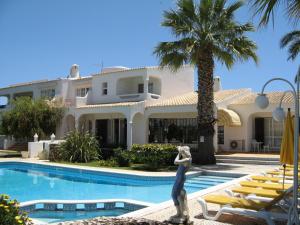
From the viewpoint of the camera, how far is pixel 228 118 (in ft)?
106

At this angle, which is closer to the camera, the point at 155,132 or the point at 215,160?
the point at 215,160

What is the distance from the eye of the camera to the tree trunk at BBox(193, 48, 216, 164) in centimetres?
2719

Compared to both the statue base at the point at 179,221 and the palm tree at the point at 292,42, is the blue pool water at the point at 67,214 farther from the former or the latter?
the palm tree at the point at 292,42

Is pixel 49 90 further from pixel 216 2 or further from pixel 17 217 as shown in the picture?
pixel 17 217

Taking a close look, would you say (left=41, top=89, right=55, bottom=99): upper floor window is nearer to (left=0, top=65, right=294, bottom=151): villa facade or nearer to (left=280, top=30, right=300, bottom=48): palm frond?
(left=0, top=65, right=294, bottom=151): villa facade

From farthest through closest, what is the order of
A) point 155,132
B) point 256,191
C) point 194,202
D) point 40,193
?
point 155,132, point 40,193, point 194,202, point 256,191

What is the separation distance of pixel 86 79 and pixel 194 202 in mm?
34009

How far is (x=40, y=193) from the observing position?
63.4ft

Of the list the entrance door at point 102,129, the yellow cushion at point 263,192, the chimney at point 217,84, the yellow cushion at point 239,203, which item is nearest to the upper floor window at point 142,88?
the entrance door at point 102,129

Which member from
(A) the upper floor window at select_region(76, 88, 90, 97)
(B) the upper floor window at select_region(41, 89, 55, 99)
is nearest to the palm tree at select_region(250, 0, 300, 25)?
(A) the upper floor window at select_region(76, 88, 90, 97)

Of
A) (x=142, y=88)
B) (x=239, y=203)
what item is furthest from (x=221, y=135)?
(x=239, y=203)

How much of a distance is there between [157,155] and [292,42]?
1336 cm

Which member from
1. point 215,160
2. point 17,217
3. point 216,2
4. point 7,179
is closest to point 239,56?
point 216,2

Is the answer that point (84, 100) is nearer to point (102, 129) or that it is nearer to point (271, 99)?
point (102, 129)
